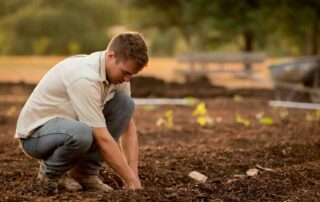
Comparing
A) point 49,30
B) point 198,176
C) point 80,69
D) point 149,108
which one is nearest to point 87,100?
point 80,69

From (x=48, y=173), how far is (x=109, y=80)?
0.80 metres

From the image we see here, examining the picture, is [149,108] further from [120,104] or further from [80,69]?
[80,69]

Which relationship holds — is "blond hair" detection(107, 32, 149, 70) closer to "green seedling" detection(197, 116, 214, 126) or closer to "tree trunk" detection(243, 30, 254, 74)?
"green seedling" detection(197, 116, 214, 126)

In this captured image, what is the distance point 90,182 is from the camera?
439 centimetres

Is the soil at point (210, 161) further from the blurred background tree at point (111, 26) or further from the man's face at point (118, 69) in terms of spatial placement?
the blurred background tree at point (111, 26)

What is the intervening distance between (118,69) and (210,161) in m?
1.91

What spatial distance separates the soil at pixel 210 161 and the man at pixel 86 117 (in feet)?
0.70

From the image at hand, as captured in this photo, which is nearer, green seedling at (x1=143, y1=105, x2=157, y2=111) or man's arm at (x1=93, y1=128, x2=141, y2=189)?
man's arm at (x1=93, y1=128, x2=141, y2=189)

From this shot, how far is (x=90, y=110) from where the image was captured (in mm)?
3807

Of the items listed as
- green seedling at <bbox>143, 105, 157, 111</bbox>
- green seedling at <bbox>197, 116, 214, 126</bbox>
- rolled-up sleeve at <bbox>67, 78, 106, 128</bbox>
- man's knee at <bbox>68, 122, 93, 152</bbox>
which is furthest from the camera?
green seedling at <bbox>143, 105, 157, 111</bbox>

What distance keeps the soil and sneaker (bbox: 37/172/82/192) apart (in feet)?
0.23

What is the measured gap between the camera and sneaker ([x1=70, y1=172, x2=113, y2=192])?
172 inches

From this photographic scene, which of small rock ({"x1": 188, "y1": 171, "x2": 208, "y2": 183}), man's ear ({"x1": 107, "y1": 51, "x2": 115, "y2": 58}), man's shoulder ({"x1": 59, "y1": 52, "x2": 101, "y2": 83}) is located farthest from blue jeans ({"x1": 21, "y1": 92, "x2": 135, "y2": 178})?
small rock ({"x1": 188, "y1": 171, "x2": 208, "y2": 183})

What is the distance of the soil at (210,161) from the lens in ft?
13.0
